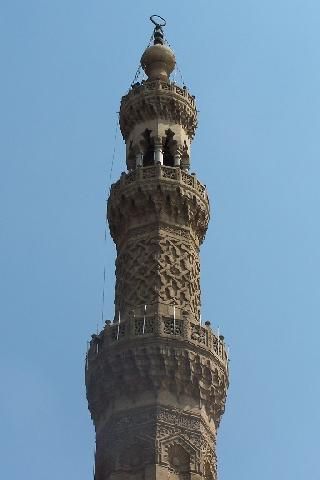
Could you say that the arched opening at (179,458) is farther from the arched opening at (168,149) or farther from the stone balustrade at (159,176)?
the arched opening at (168,149)

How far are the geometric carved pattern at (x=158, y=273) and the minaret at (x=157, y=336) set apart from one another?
3 centimetres

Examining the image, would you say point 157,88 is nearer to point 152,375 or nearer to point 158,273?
point 158,273

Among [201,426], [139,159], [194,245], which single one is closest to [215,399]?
[201,426]

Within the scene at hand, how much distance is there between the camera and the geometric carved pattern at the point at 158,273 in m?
22.4

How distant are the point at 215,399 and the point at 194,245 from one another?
4.05m

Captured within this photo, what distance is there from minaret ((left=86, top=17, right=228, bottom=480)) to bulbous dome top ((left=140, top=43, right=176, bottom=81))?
1.62 metres

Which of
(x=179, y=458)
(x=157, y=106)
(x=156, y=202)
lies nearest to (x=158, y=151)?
(x=157, y=106)

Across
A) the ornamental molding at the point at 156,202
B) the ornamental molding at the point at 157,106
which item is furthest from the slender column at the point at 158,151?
the ornamental molding at the point at 157,106

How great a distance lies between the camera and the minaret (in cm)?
2023

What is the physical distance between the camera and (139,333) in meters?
21.3

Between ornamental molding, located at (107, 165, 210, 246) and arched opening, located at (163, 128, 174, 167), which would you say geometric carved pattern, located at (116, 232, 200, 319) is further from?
arched opening, located at (163, 128, 174, 167)

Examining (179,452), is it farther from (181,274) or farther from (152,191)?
(152,191)

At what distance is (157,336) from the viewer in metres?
21.1

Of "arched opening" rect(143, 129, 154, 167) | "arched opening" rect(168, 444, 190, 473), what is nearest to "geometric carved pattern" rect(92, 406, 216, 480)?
"arched opening" rect(168, 444, 190, 473)
